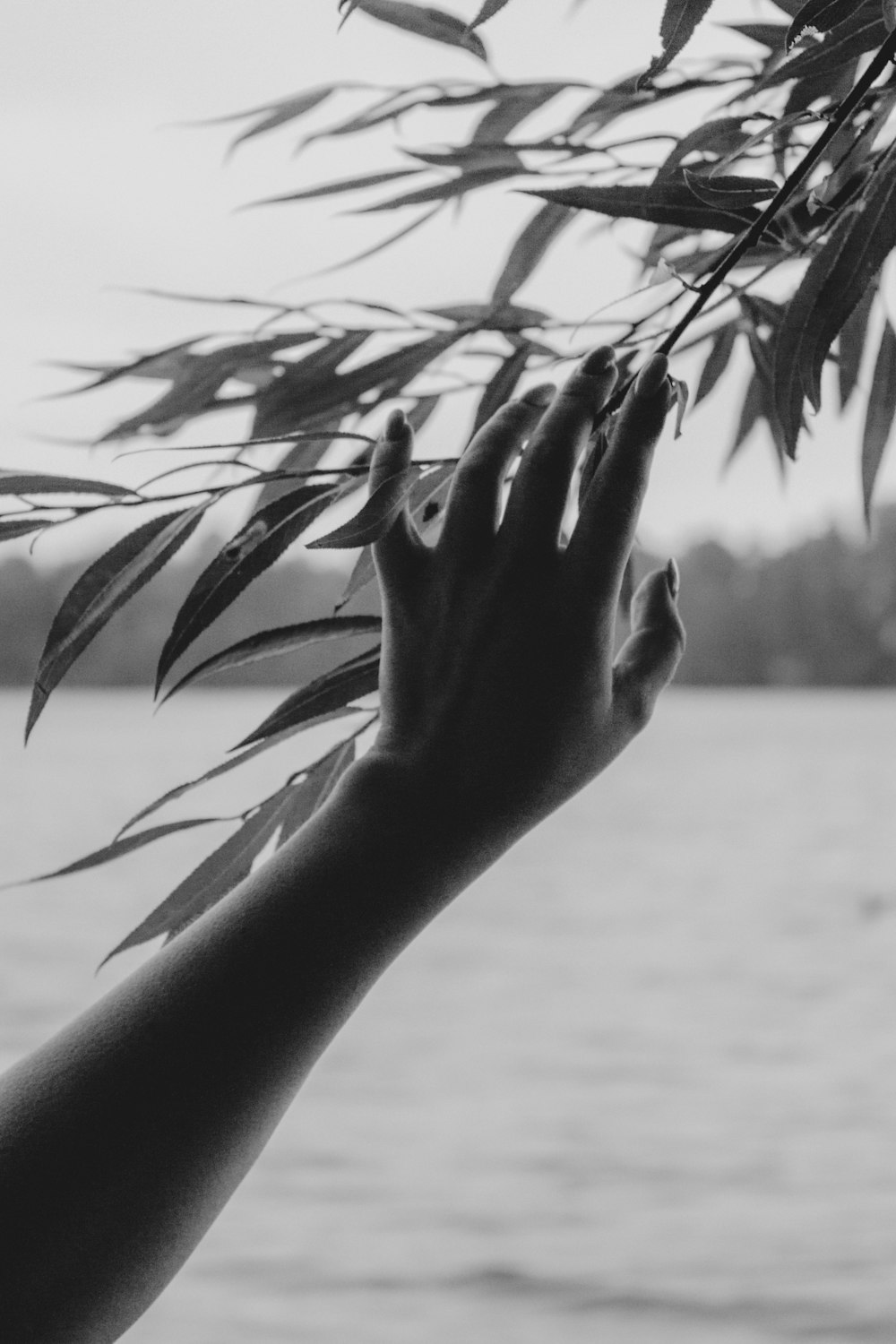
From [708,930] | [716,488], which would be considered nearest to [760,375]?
[716,488]

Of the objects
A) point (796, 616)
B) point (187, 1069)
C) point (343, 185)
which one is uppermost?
point (796, 616)

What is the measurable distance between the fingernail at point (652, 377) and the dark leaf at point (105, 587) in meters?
0.21

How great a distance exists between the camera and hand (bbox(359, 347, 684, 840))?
1.46 ft

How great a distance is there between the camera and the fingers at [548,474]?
0.45 m

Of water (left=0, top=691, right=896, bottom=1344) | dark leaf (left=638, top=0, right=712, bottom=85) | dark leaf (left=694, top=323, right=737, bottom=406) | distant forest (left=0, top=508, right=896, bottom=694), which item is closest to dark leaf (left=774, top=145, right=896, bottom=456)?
dark leaf (left=638, top=0, right=712, bottom=85)

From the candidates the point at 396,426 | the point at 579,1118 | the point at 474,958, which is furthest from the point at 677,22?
the point at 474,958

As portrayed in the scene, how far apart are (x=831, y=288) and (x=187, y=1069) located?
0.43 meters

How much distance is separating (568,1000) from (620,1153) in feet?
7.01

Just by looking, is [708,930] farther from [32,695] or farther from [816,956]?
[32,695]

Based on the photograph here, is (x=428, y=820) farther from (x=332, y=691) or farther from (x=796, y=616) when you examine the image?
(x=796, y=616)

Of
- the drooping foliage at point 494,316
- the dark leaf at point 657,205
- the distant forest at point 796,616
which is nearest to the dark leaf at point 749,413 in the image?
the drooping foliage at point 494,316

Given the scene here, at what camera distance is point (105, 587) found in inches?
24.2

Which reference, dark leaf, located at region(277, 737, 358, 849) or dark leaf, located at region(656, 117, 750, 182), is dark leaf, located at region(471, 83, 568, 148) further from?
dark leaf, located at region(277, 737, 358, 849)

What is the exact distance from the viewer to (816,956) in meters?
6.97
